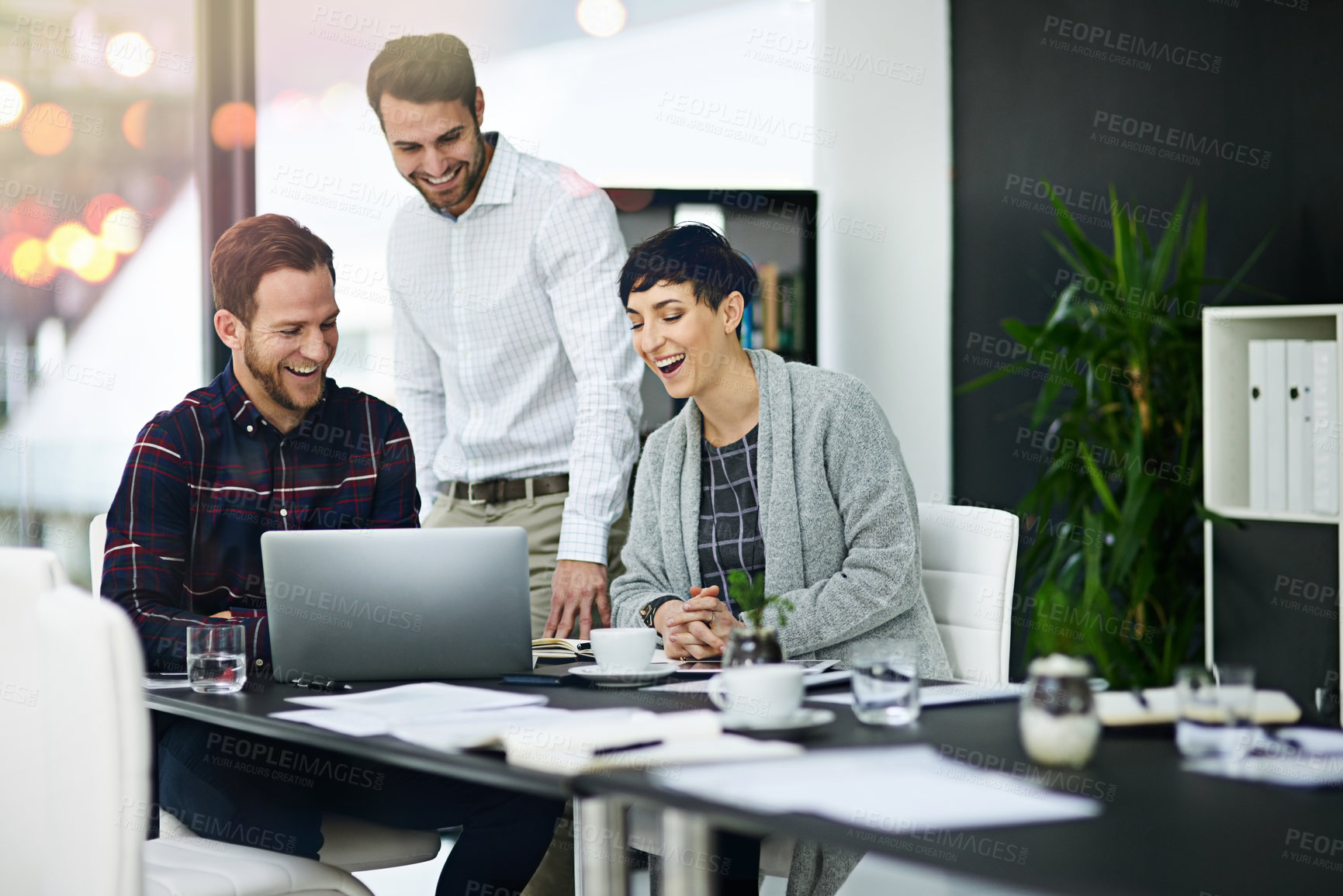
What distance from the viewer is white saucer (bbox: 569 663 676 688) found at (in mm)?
1777

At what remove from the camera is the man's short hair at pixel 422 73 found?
290cm

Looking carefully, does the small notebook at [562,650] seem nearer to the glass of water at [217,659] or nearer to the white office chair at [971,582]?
the glass of water at [217,659]

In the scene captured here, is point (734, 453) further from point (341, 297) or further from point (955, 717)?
point (341, 297)

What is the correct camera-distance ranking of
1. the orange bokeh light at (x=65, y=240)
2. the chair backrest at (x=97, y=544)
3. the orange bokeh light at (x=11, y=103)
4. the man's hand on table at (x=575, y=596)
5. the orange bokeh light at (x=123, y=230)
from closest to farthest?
the chair backrest at (x=97, y=544)
the man's hand on table at (x=575, y=596)
the orange bokeh light at (x=11, y=103)
the orange bokeh light at (x=65, y=240)
the orange bokeh light at (x=123, y=230)

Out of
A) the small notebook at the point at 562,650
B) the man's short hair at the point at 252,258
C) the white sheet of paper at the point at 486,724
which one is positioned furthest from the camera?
the man's short hair at the point at 252,258

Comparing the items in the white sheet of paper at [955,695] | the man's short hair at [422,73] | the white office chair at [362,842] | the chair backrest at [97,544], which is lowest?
the white office chair at [362,842]

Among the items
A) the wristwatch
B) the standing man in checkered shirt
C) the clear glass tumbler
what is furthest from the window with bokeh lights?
the clear glass tumbler

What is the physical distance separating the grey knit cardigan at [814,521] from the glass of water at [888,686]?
0.61 m

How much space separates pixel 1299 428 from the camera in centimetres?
311

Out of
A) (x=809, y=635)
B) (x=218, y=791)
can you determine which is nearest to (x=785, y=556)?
(x=809, y=635)

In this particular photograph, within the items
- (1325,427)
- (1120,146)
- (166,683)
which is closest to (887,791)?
(166,683)

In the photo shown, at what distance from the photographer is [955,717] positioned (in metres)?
1.50

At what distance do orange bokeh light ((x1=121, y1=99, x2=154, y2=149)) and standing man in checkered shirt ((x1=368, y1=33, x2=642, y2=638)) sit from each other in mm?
1187

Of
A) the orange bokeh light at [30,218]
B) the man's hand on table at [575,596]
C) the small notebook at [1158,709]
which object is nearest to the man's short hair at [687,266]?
the man's hand on table at [575,596]
